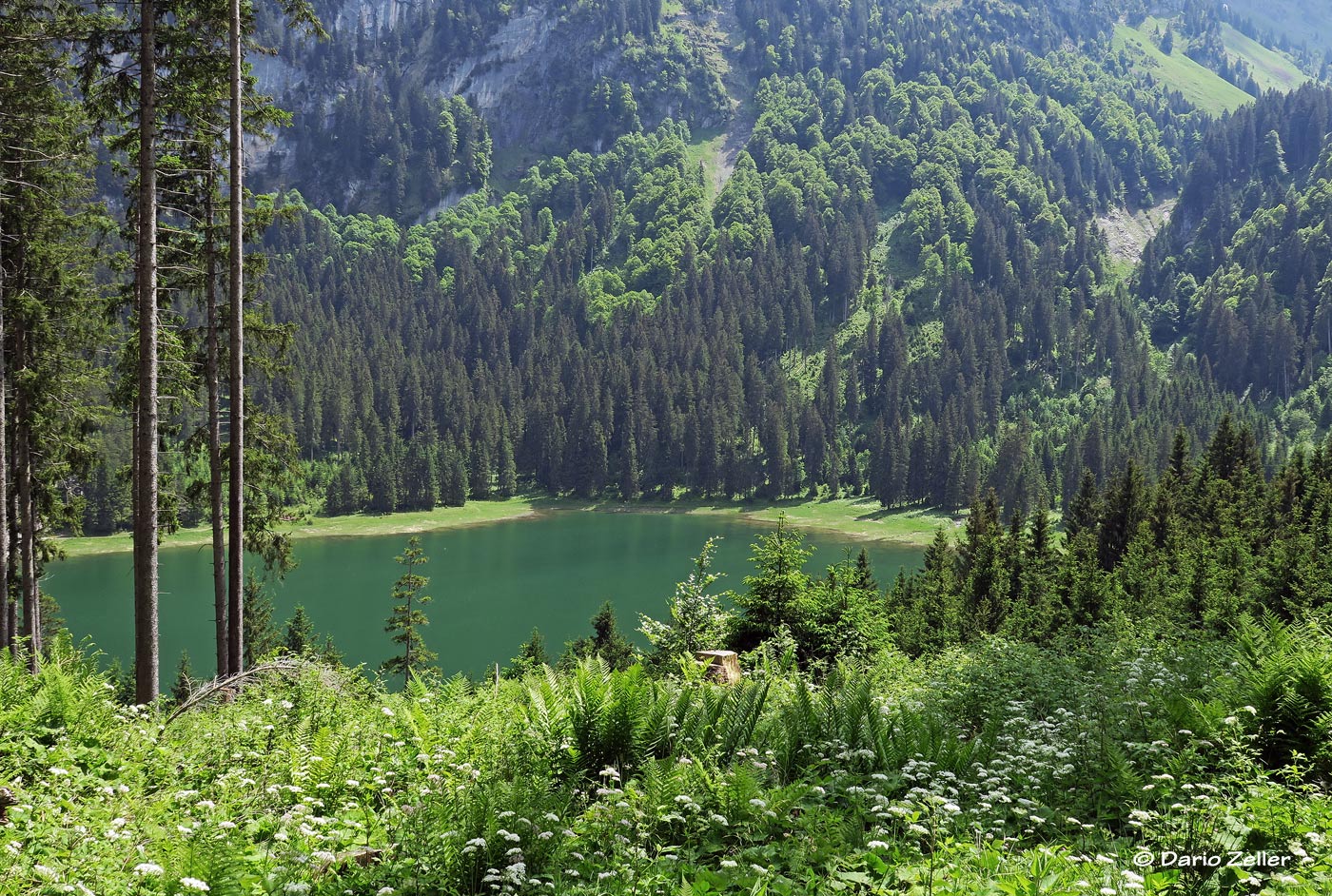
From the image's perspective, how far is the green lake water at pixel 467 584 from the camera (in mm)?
61000

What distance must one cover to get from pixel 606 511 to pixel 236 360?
124 meters

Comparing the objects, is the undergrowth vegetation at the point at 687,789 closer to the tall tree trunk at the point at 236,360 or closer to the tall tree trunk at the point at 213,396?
the tall tree trunk at the point at 236,360

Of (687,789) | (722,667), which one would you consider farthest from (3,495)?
(687,789)

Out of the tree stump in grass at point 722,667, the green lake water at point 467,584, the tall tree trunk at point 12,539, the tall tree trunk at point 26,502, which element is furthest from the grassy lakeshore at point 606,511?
the tree stump in grass at point 722,667

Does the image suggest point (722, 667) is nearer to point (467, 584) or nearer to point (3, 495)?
point (3, 495)

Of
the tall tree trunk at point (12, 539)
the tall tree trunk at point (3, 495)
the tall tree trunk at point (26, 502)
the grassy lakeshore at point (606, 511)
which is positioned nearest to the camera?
the tall tree trunk at point (3, 495)

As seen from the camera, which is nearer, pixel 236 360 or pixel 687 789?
pixel 687 789

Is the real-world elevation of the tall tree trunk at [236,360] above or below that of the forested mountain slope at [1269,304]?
below

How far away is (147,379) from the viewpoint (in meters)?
16.2

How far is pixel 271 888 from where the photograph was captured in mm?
5523

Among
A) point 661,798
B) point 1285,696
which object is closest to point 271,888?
point 661,798

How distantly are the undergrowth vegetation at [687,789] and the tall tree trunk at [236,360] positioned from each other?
7.98m

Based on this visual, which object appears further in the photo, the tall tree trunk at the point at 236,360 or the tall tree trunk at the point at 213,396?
the tall tree trunk at the point at 213,396

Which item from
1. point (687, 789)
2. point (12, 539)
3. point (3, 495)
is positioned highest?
point (3, 495)
